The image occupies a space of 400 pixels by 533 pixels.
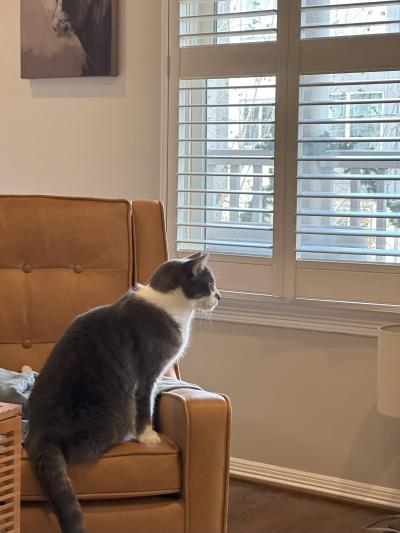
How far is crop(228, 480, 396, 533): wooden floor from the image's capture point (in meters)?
2.97

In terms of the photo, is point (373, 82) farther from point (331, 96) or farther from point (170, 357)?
point (170, 357)

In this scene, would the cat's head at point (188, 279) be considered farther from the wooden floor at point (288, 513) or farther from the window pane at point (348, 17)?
the window pane at point (348, 17)

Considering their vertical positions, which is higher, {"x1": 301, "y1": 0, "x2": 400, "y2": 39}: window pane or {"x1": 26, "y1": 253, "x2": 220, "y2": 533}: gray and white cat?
{"x1": 301, "y1": 0, "x2": 400, "y2": 39}: window pane

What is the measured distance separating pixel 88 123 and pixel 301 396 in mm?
1456

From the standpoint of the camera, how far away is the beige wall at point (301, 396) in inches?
125

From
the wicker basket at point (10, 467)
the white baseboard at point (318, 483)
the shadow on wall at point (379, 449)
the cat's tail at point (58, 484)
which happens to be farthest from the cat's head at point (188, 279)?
the white baseboard at point (318, 483)

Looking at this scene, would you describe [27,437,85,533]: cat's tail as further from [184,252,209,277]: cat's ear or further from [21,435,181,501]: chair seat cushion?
[184,252,209,277]: cat's ear

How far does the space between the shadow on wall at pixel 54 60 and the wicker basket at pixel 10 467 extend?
196cm

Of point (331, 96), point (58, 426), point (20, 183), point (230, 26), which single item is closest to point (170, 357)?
point (58, 426)

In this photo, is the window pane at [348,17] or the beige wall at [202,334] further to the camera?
the beige wall at [202,334]

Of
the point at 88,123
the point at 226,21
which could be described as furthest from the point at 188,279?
the point at 88,123

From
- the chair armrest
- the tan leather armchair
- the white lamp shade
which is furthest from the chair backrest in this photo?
the white lamp shade

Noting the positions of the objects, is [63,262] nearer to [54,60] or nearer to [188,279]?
[188,279]

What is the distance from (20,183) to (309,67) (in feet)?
4.86
